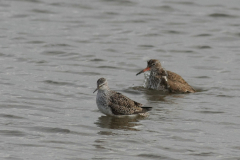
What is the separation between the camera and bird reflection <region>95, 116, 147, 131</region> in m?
11.4

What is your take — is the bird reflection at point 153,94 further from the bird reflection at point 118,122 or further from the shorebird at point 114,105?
the bird reflection at point 118,122

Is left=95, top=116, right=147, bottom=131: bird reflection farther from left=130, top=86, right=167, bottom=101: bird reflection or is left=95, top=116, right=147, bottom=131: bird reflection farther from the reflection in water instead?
left=130, top=86, right=167, bottom=101: bird reflection

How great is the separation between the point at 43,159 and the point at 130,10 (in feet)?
54.7

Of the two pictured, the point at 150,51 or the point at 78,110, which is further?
the point at 150,51

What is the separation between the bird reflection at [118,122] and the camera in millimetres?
11375

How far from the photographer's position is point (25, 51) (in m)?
18.1

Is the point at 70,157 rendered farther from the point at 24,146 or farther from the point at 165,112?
the point at 165,112

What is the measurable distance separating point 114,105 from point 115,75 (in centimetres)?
412

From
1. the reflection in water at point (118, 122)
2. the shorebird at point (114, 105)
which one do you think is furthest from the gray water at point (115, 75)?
the shorebird at point (114, 105)

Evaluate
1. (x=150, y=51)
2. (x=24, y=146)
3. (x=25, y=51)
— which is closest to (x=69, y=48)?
(x=25, y=51)

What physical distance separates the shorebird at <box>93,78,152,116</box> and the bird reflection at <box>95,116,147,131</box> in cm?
14

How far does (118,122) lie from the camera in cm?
1185

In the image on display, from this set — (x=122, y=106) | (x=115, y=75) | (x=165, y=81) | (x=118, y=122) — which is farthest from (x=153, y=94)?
(x=118, y=122)

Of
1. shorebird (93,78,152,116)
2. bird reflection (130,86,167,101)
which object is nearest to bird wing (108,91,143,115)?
shorebird (93,78,152,116)
